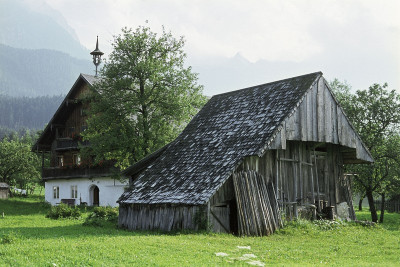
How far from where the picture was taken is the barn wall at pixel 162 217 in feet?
69.7

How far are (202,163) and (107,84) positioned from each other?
13702 millimetres

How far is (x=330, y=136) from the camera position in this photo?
2611 centimetres

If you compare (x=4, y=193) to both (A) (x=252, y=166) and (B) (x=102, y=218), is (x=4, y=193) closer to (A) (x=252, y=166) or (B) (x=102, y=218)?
(B) (x=102, y=218)

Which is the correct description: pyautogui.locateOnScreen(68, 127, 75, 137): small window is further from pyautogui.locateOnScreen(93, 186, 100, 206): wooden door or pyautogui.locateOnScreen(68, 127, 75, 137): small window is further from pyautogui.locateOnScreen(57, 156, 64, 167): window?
pyautogui.locateOnScreen(93, 186, 100, 206): wooden door

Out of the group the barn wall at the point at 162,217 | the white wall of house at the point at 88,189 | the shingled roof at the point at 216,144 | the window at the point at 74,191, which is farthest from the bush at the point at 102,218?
the window at the point at 74,191

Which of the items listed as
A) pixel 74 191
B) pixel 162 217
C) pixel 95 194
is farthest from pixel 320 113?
pixel 74 191

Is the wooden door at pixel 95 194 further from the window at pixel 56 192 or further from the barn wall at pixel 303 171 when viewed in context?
the barn wall at pixel 303 171

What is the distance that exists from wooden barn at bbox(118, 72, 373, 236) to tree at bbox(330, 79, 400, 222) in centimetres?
702

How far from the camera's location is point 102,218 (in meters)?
28.8

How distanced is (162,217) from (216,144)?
15.4 ft

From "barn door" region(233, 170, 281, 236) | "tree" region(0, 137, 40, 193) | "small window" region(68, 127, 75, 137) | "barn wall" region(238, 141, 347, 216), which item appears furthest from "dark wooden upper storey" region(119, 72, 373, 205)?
"tree" region(0, 137, 40, 193)

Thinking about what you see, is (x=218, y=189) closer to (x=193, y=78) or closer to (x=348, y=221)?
(x=348, y=221)

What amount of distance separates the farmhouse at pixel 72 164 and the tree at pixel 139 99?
1289 centimetres

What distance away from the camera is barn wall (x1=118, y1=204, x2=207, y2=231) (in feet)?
69.7
